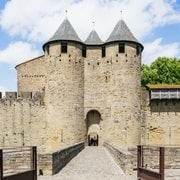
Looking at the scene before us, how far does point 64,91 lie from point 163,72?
13600mm

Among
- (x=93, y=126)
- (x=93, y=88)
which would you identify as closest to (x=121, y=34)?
(x=93, y=88)

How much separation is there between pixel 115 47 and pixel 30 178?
18057 mm

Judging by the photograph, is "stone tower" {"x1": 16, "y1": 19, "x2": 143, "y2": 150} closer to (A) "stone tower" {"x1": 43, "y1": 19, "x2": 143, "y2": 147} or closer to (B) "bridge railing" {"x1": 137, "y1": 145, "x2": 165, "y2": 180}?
(A) "stone tower" {"x1": 43, "y1": 19, "x2": 143, "y2": 147}

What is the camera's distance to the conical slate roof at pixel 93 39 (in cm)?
2718

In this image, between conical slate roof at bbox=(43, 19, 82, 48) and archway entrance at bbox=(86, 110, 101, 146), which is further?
archway entrance at bbox=(86, 110, 101, 146)

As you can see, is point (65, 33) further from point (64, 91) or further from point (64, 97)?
point (64, 97)

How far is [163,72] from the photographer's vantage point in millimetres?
35000

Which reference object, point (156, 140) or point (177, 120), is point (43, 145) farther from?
point (177, 120)

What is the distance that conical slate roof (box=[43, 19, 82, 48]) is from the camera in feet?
83.8

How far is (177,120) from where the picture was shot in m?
26.1

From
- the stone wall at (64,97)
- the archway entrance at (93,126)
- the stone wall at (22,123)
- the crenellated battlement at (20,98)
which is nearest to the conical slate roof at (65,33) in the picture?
the stone wall at (64,97)

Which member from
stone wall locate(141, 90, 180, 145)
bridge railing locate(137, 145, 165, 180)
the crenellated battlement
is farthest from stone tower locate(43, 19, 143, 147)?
bridge railing locate(137, 145, 165, 180)

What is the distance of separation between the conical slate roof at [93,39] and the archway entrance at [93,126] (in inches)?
205

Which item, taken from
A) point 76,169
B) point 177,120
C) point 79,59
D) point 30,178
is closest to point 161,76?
point 177,120
